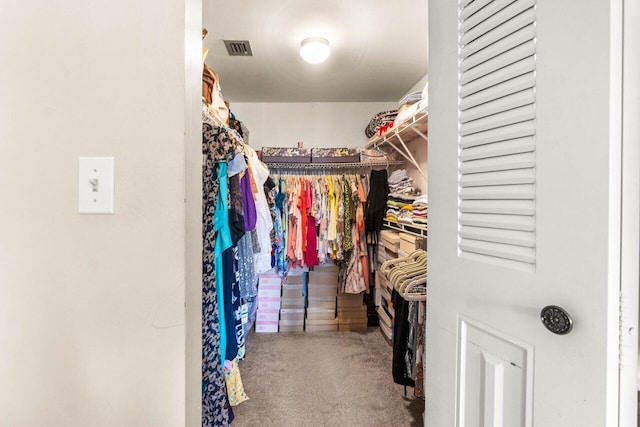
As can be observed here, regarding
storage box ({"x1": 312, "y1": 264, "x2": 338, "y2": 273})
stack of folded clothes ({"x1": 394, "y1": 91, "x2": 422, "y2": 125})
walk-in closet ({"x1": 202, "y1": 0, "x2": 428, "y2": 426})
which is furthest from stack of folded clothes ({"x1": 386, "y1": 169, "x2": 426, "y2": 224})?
storage box ({"x1": 312, "y1": 264, "x2": 338, "y2": 273})

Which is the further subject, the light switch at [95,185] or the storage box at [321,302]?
the storage box at [321,302]

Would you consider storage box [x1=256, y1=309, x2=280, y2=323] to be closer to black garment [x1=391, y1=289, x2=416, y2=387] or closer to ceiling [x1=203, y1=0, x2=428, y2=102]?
black garment [x1=391, y1=289, x2=416, y2=387]

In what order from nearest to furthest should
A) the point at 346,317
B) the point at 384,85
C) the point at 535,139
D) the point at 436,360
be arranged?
the point at 535,139 → the point at 436,360 → the point at 384,85 → the point at 346,317

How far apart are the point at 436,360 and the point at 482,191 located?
1.66 feet

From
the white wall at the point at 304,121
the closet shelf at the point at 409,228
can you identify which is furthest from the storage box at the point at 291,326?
the white wall at the point at 304,121

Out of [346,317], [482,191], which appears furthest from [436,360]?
[346,317]

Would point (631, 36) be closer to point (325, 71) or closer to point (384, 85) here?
point (325, 71)

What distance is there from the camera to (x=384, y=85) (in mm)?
2604

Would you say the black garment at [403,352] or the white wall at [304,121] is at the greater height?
the white wall at [304,121]

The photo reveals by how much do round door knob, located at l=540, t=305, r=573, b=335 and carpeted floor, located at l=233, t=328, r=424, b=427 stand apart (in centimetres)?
142

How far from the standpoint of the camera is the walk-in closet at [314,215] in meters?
1.39

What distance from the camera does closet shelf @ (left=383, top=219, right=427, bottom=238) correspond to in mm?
1940

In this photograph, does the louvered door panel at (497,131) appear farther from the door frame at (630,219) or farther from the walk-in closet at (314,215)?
the walk-in closet at (314,215)

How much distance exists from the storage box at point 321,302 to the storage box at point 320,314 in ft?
0.10
